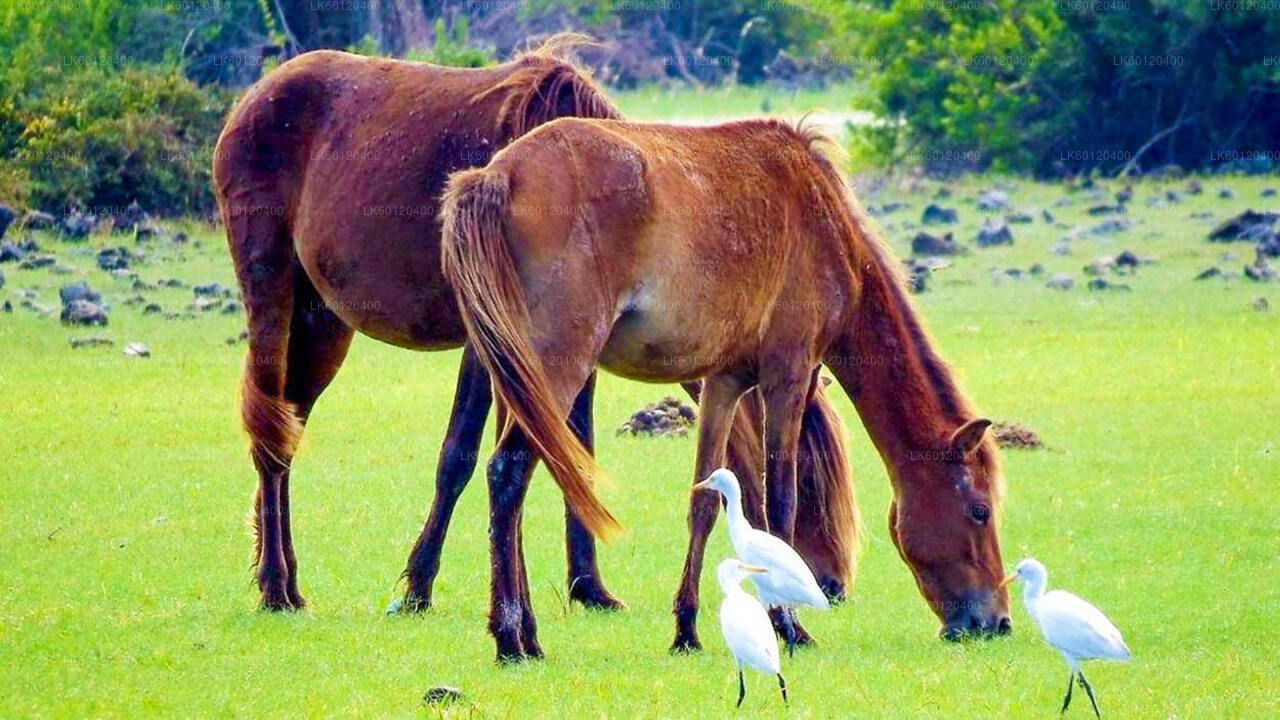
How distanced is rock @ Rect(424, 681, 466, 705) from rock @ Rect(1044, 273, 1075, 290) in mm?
15248

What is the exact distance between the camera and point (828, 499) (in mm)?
9148

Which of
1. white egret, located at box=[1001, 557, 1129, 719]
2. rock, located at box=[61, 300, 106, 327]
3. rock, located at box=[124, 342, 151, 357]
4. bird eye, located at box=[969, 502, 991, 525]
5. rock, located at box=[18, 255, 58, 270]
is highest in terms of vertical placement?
white egret, located at box=[1001, 557, 1129, 719]

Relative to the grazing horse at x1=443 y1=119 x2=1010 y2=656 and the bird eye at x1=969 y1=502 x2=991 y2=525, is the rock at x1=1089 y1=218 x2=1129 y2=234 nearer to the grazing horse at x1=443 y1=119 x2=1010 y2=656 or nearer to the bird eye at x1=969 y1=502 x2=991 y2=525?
the grazing horse at x1=443 y1=119 x2=1010 y2=656

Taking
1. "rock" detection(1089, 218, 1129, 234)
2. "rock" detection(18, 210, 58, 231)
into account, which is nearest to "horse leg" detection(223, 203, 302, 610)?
"rock" detection(18, 210, 58, 231)

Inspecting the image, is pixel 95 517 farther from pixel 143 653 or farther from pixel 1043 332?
pixel 1043 332

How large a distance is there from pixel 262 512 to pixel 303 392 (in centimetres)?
86

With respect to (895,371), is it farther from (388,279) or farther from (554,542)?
(554,542)

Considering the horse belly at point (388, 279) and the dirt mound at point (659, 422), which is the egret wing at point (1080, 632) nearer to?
the horse belly at point (388, 279)

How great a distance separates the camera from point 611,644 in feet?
26.5

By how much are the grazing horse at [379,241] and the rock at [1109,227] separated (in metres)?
15.9

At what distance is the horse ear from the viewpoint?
820 cm

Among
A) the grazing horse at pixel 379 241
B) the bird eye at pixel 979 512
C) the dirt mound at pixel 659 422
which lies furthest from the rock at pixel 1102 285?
the bird eye at pixel 979 512

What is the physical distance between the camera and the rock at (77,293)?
17.8m

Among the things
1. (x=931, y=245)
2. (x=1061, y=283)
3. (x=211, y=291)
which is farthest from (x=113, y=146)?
(x=1061, y=283)
